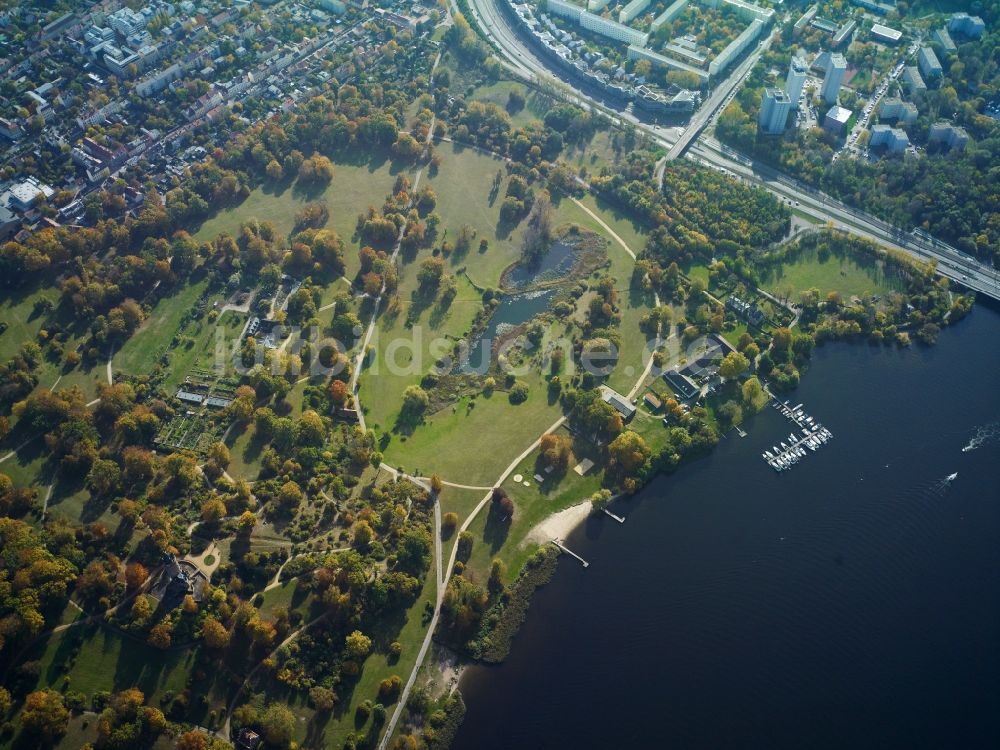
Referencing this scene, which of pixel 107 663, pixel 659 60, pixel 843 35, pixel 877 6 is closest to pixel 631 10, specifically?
pixel 659 60

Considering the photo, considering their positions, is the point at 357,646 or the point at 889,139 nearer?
the point at 357,646

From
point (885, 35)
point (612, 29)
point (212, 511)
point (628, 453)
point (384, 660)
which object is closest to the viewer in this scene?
point (384, 660)

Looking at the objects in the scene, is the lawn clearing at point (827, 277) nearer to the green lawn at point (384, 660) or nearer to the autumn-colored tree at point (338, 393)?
the autumn-colored tree at point (338, 393)

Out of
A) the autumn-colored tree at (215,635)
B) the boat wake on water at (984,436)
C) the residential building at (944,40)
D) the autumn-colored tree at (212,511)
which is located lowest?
the autumn-colored tree at (215,635)

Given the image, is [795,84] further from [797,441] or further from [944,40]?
[797,441]

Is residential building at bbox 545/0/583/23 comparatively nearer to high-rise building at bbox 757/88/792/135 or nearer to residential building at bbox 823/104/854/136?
high-rise building at bbox 757/88/792/135

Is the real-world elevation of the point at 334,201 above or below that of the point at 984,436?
below

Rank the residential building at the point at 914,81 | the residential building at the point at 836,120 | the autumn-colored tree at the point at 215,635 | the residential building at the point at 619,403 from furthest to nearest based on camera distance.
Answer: the residential building at the point at 914,81, the residential building at the point at 836,120, the residential building at the point at 619,403, the autumn-colored tree at the point at 215,635

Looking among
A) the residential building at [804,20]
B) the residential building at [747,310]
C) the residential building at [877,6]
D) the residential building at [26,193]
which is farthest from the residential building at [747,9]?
the residential building at [26,193]
